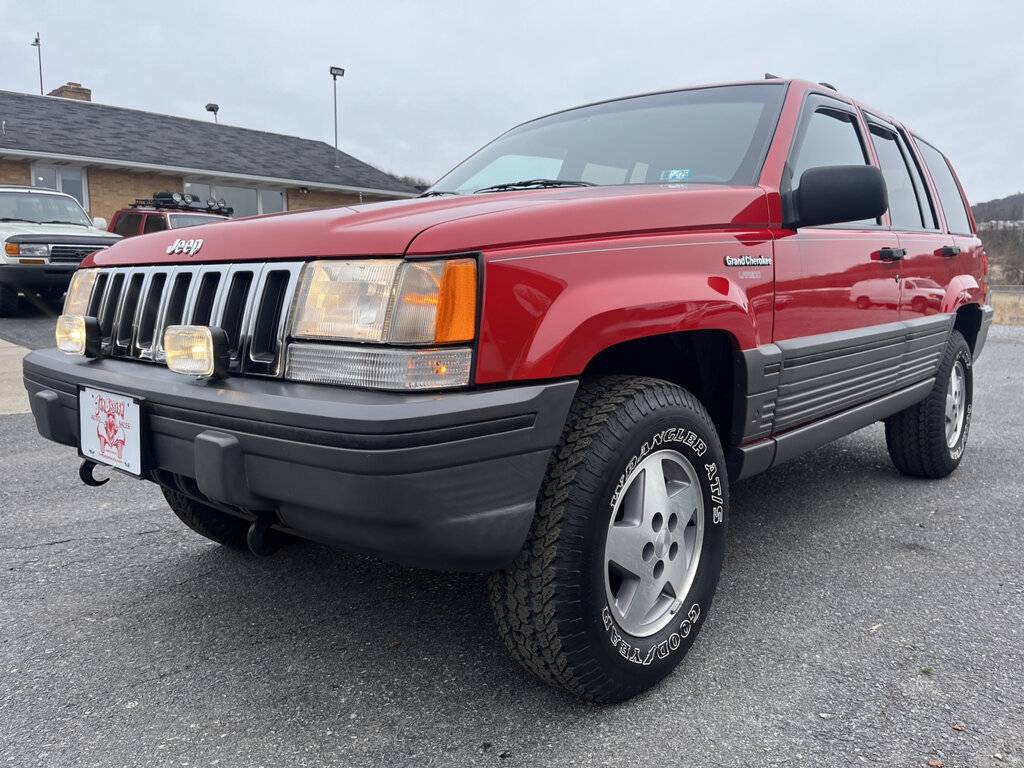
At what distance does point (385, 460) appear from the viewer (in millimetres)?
1519

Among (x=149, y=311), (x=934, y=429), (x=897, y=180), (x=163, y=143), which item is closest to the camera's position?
(x=149, y=311)

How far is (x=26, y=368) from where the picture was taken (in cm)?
244

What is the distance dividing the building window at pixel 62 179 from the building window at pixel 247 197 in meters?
2.83

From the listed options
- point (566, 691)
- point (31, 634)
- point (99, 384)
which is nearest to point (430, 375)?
point (566, 691)

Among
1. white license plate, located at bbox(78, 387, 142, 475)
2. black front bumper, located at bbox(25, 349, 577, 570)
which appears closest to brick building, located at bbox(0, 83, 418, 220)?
white license plate, located at bbox(78, 387, 142, 475)

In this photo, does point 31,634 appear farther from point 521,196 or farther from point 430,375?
point 521,196

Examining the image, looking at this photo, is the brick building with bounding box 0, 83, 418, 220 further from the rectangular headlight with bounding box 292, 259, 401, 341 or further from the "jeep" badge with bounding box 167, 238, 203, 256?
the rectangular headlight with bounding box 292, 259, 401, 341

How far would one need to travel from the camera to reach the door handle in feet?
10.2

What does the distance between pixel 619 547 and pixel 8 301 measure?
34.6 feet

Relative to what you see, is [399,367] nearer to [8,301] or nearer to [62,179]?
[8,301]

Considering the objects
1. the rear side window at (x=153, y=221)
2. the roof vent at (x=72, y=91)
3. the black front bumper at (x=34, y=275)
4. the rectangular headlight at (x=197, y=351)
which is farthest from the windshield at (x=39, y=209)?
the roof vent at (x=72, y=91)

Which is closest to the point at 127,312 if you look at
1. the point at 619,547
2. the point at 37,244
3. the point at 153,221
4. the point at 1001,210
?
the point at 619,547

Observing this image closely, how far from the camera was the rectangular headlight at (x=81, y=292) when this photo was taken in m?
2.49

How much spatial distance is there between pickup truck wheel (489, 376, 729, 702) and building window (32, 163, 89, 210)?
60.9 ft
